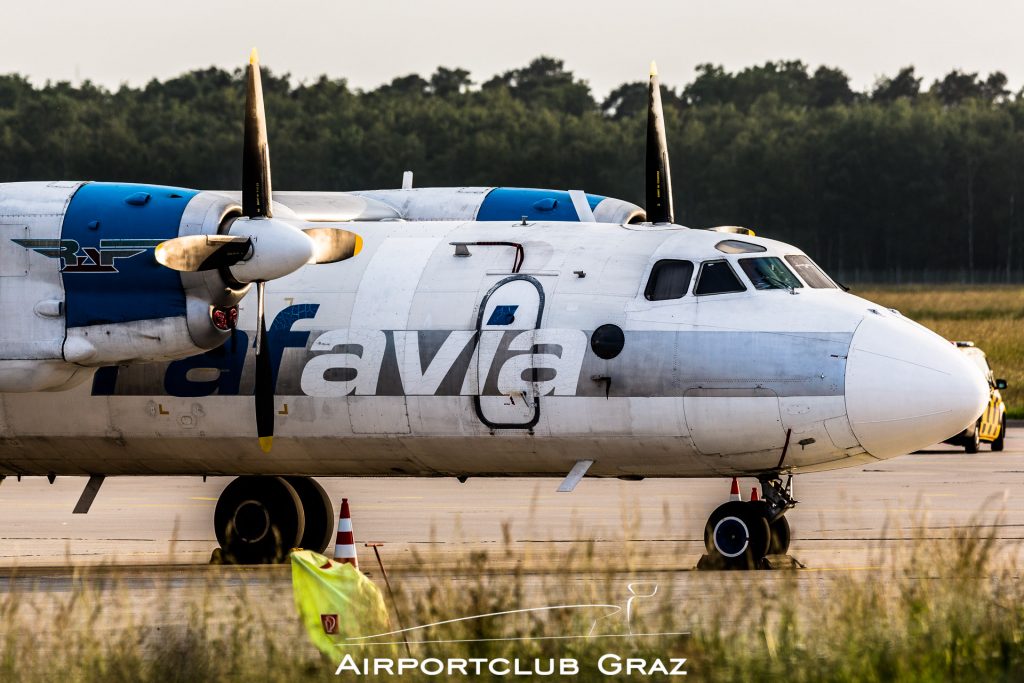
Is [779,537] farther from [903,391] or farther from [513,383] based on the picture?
[513,383]

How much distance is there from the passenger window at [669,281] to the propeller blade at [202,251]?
382cm

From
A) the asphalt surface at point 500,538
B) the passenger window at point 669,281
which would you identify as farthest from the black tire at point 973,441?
the passenger window at point 669,281

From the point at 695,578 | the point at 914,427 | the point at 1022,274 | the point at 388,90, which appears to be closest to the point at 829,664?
the point at 695,578

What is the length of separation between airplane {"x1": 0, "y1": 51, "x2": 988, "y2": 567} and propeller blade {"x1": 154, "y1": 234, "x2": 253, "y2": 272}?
0.02m

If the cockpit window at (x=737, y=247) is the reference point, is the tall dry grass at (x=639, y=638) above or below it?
below

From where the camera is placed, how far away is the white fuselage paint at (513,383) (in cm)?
1661

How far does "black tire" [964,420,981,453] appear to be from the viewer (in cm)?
3094

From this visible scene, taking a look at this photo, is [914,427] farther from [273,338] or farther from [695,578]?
[273,338]

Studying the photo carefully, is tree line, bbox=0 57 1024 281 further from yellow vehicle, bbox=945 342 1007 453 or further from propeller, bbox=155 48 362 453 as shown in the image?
propeller, bbox=155 48 362 453

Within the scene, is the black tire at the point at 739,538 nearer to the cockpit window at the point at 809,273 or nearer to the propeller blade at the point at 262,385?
the cockpit window at the point at 809,273

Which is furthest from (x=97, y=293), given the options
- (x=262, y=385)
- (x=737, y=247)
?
(x=737, y=247)

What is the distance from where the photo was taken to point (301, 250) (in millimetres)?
16859

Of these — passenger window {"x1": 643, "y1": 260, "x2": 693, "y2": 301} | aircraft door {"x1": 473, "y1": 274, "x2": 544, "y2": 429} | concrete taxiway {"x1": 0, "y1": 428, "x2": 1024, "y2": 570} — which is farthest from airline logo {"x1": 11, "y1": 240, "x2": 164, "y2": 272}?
passenger window {"x1": 643, "y1": 260, "x2": 693, "y2": 301}

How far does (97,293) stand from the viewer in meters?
17.0
